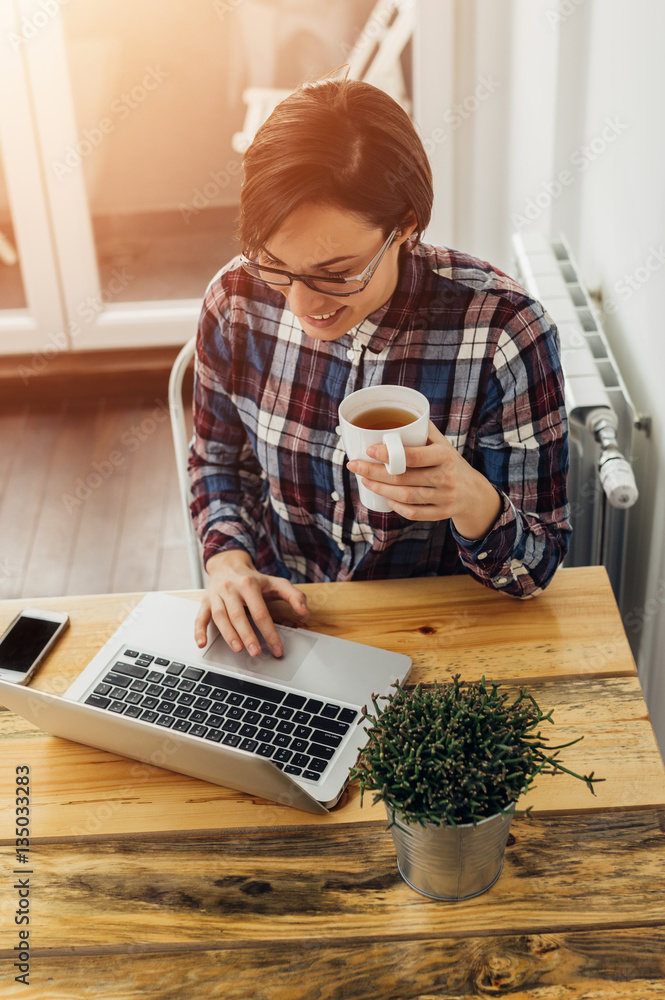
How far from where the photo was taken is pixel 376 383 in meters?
1.26

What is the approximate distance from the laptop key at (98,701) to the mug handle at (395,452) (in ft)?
1.44

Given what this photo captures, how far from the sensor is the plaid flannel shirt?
1201mm

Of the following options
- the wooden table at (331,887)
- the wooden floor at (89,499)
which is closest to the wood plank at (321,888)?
the wooden table at (331,887)

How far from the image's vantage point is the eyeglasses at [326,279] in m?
→ 1.08

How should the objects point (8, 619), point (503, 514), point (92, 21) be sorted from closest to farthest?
point (503, 514) → point (8, 619) → point (92, 21)

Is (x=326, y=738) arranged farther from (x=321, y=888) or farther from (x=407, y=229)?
(x=407, y=229)

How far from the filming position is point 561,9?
188 centimetres

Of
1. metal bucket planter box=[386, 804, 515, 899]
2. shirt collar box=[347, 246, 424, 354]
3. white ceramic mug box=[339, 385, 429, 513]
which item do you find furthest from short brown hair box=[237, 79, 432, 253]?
metal bucket planter box=[386, 804, 515, 899]

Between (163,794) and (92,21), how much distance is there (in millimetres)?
2801

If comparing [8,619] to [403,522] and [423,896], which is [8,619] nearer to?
[403,522]

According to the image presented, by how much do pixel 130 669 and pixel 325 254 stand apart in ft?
1.75

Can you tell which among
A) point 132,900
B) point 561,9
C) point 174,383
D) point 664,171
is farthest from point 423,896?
point 561,9

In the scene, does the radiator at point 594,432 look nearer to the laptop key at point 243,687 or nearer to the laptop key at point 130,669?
the laptop key at point 243,687

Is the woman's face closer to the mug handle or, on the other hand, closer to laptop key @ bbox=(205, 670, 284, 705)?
the mug handle
